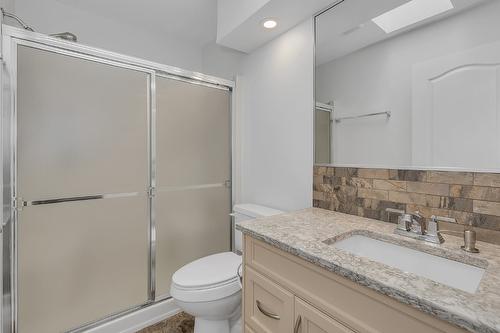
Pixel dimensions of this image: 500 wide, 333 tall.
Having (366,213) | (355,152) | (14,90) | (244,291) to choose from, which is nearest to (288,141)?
(355,152)

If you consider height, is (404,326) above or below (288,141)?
below

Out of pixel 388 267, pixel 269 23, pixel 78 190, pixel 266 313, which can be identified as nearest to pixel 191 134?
pixel 78 190

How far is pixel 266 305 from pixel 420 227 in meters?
0.72

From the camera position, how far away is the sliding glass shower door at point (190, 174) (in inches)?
74.2

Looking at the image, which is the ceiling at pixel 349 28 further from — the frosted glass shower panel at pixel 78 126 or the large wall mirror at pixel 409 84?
the frosted glass shower panel at pixel 78 126

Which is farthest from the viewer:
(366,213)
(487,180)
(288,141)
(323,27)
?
(288,141)

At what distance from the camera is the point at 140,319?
1.76 meters

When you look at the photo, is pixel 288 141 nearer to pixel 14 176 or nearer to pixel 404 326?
pixel 404 326

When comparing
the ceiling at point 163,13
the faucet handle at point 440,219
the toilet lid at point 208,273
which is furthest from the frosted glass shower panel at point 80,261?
the faucet handle at point 440,219

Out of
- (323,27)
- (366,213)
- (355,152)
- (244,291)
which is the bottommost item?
(244,291)

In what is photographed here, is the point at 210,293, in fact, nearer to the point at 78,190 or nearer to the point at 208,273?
the point at 208,273

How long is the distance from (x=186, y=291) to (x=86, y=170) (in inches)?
38.5

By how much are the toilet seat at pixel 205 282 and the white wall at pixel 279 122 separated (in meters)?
0.62

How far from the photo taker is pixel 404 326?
617 millimetres
